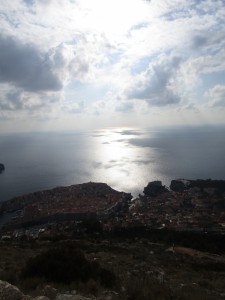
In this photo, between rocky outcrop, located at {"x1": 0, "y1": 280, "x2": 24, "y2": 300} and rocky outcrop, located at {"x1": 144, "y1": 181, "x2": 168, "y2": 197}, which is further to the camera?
rocky outcrop, located at {"x1": 144, "y1": 181, "x2": 168, "y2": 197}

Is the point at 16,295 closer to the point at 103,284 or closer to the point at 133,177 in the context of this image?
the point at 103,284

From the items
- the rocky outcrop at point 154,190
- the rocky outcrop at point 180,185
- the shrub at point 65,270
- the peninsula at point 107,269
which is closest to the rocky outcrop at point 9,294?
the peninsula at point 107,269

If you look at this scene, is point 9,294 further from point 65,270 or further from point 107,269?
point 107,269

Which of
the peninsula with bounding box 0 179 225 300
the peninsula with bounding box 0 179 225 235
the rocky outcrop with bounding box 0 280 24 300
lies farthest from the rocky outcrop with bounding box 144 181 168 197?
the rocky outcrop with bounding box 0 280 24 300

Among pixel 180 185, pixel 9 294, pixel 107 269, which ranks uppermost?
pixel 9 294

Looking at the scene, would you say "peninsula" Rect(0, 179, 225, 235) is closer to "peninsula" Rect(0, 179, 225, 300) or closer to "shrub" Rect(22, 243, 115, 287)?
"peninsula" Rect(0, 179, 225, 300)

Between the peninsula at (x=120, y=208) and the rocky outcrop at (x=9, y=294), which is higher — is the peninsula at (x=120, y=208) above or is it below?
below

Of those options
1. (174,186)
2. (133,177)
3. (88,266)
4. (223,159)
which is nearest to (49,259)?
(88,266)

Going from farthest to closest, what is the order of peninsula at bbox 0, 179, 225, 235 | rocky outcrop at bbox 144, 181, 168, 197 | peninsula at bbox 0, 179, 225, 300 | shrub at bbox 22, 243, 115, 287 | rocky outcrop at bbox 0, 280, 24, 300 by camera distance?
rocky outcrop at bbox 144, 181, 168, 197, peninsula at bbox 0, 179, 225, 235, shrub at bbox 22, 243, 115, 287, peninsula at bbox 0, 179, 225, 300, rocky outcrop at bbox 0, 280, 24, 300

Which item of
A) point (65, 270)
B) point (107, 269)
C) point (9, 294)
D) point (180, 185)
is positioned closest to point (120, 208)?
point (180, 185)

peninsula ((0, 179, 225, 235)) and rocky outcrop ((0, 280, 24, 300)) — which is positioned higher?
rocky outcrop ((0, 280, 24, 300))

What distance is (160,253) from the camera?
1953 centimetres

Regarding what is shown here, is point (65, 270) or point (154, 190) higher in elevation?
point (65, 270)

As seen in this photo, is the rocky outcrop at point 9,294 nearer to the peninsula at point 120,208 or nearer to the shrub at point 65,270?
the shrub at point 65,270
